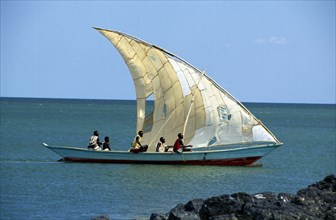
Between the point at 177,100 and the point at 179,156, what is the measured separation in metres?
2.78

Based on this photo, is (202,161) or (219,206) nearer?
(219,206)

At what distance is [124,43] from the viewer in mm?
40156

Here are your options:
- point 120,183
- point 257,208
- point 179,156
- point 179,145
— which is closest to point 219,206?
point 257,208

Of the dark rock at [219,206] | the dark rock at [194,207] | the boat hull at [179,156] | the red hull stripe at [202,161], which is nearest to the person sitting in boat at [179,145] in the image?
the boat hull at [179,156]

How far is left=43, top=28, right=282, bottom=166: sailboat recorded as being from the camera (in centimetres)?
3962

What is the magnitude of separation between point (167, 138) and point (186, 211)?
20925 millimetres

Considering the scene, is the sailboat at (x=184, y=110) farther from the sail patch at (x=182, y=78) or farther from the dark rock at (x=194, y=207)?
the dark rock at (x=194, y=207)

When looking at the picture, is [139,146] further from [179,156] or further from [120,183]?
[120,183]

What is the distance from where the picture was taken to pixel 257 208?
1873 cm

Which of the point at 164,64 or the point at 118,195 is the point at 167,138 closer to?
the point at 164,64

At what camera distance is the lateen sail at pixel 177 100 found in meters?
39.9

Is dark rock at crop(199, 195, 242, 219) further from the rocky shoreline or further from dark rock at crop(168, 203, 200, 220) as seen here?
dark rock at crop(168, 203, 200, 220)

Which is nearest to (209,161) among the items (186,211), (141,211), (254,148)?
(254,148)

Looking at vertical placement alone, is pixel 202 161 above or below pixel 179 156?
below
